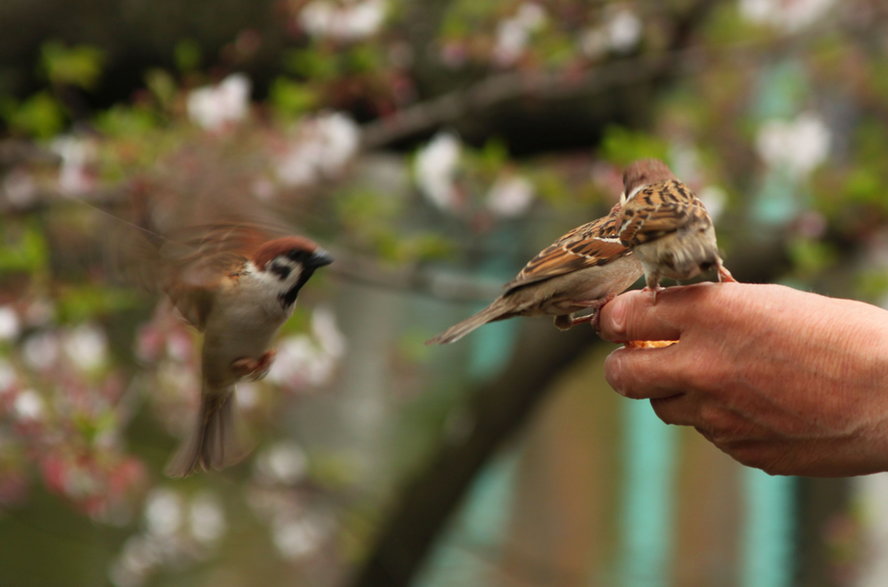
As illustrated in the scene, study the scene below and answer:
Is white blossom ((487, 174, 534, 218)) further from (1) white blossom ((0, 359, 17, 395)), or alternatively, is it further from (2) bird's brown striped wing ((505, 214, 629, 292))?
(2) bird's brown striped wing ((505, 214, 629, 292))

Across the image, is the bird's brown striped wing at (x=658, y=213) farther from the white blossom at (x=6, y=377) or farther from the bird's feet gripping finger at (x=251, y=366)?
the white blossom at (x=6, y=377)

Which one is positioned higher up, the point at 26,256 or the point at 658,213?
the point at 26,256

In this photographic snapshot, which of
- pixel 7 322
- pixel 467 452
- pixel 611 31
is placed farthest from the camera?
pixel 467 452

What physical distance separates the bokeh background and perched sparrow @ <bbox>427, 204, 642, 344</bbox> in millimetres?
298

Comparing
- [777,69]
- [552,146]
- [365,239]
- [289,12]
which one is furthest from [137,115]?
[777,69]

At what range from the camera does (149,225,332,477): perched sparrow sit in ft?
3.83

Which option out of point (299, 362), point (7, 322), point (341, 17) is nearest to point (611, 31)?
point (341, 17)

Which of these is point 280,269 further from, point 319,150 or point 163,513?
point 163,513

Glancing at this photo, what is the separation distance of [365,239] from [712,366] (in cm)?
178

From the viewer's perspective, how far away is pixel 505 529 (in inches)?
201

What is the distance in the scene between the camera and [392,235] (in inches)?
110

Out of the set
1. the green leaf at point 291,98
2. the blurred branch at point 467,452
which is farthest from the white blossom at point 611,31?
the blurred branch at point 467,452

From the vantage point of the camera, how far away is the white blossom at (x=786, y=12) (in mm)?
3244

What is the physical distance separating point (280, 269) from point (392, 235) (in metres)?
1.64
